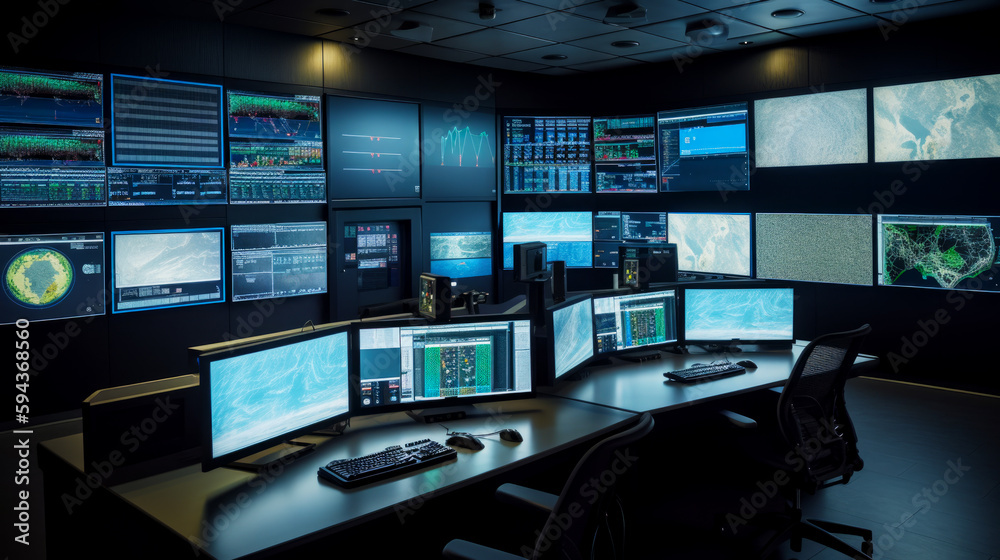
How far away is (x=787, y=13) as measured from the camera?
5203mm

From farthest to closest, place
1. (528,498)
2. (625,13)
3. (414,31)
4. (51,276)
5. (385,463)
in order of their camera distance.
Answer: (414,31) < (625,13) < (51,276) < (385,463) < (528,498)

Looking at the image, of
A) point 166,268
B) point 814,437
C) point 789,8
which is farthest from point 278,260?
point 789,8

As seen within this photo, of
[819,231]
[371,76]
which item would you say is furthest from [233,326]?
[819,231]

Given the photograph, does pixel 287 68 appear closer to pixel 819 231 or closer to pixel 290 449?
pixel 290 449

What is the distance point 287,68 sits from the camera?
5.67 metres

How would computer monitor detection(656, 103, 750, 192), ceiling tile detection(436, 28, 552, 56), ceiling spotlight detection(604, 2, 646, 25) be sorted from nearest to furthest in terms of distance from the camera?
ceiling spotlight detection(604, 2, 646, 25) < ceiling tile detection(436, 28, 552, 56) < computer monitor detection(656, 103, 750, 192)

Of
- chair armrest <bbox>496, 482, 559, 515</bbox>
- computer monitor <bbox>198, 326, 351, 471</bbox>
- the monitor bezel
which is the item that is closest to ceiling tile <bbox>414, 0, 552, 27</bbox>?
the monitor bezel

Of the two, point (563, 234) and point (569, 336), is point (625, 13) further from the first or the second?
point (563, 234)

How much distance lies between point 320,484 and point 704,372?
2.05 meters

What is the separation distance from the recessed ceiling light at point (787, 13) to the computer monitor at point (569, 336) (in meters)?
2.98

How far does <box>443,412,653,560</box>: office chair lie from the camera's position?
5.90 ft

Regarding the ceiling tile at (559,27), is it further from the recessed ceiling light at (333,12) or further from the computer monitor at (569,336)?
the computer monitor at (569,336)

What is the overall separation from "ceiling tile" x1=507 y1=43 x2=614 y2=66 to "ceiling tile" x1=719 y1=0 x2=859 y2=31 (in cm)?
152

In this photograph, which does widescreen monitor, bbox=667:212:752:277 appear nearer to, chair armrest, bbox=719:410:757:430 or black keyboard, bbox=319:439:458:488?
chair armrest, bbox=719:410:757:430
